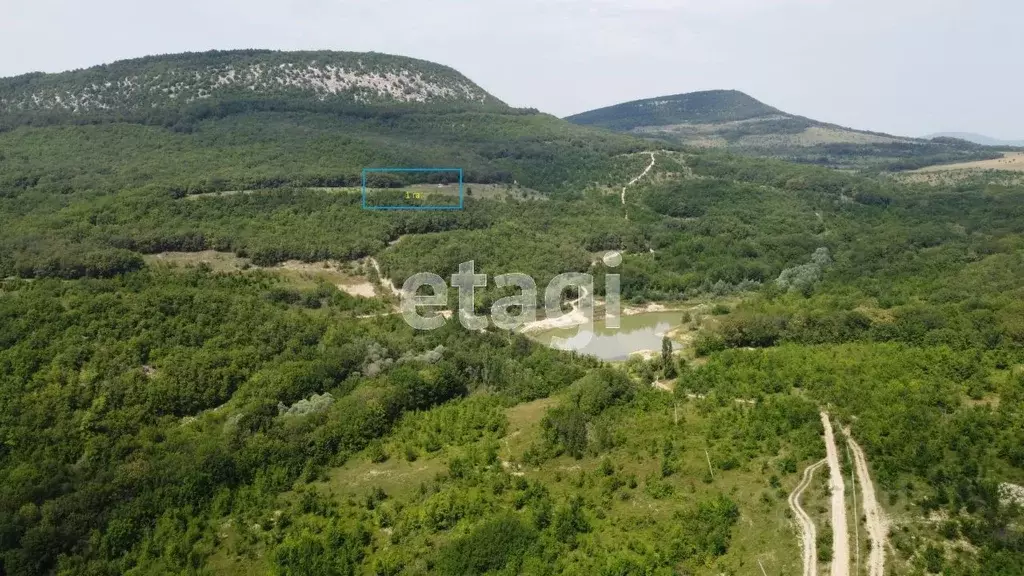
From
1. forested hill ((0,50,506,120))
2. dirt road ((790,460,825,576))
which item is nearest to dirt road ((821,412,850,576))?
dirt road ((790,460,825,576))

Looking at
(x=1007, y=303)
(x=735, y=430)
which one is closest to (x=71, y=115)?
(x=735, y=430)

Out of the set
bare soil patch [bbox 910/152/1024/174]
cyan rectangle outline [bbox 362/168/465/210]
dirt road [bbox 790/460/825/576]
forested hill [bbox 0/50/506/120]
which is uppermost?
forested hill [bbox 0/50/506/120]

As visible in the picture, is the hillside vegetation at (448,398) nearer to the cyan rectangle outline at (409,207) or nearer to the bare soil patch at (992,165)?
the cyan rectangle outline at (409,207)

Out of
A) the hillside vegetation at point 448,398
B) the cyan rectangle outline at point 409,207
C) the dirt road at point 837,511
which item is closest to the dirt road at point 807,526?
the hillside vegetation at point 448,398

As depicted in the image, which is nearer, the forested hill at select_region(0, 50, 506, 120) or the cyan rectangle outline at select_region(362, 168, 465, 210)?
the cyan rectangle outline at select_region(362, 168, 465, 210)

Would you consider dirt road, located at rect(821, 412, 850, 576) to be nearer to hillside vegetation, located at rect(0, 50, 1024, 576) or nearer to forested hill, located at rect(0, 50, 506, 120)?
hillside vegetation, located at rect(0, 50, 1024, 576)

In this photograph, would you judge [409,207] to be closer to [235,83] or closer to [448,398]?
[448,398]
